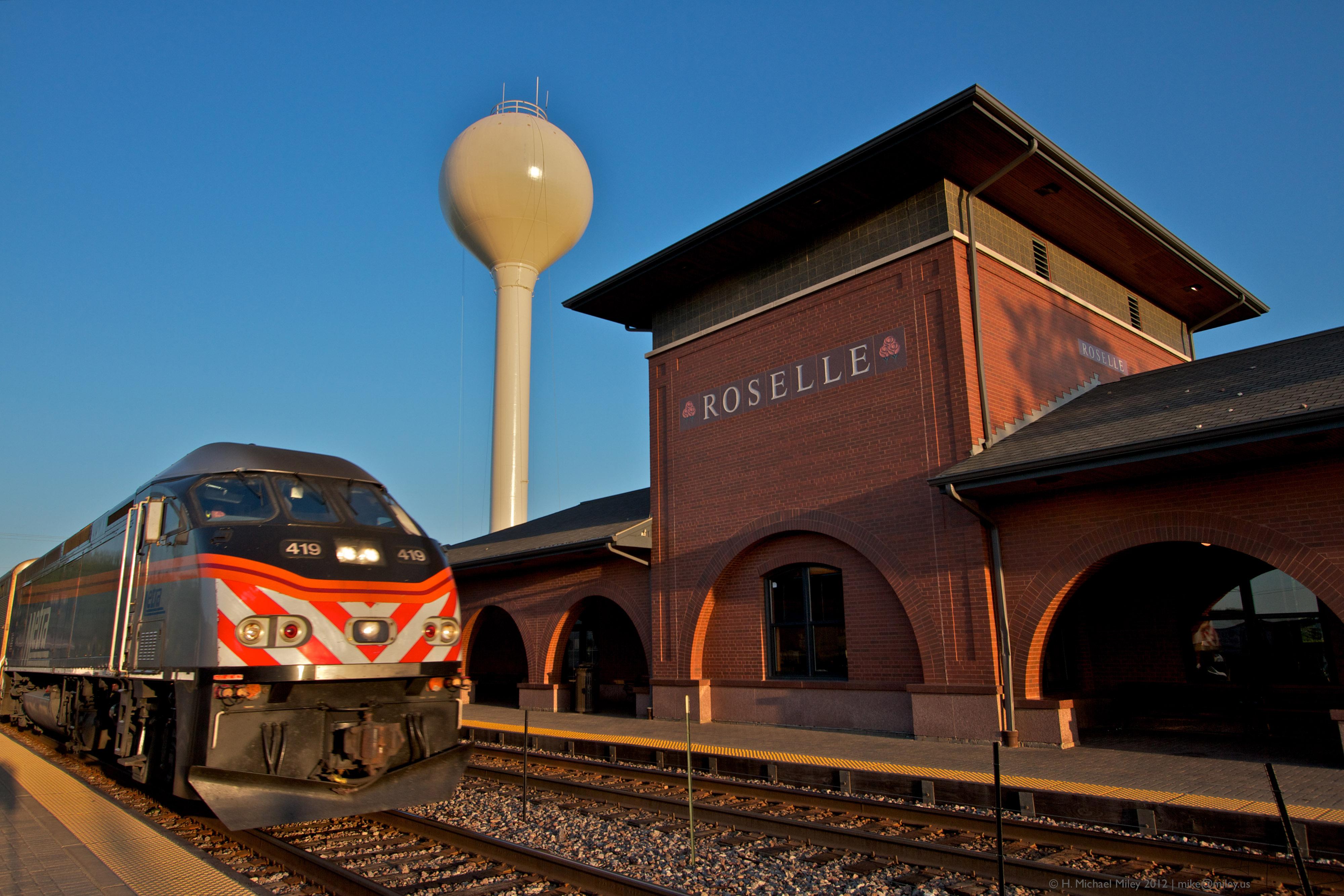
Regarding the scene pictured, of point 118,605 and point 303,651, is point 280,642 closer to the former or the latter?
point 303,651

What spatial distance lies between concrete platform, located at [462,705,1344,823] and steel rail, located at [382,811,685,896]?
4292 millimetres

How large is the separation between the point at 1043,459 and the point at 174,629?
9.66m

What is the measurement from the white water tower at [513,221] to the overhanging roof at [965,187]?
16553 mm

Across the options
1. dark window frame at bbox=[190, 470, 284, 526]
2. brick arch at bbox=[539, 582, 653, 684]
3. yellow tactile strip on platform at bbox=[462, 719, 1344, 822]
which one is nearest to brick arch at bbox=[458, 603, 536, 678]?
brick arch at bbox=[539, 582, 653, 684]

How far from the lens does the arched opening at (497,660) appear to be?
25.1 metres

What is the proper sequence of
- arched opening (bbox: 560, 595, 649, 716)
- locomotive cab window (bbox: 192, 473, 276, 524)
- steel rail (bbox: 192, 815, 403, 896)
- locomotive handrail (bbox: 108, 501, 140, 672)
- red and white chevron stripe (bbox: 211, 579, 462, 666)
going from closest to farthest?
1. steel rail (bbox: 192, 815, 403, 896)
2. red and white chevron stripe (bbox: 211, 579, 462, 666)
3. locomotive cab window (bbox: 192, 473, 276, 524)
4. locomotive handrail (bbox: 108, 501, 140, 672)
5. arched opening (bbox: 560, 595, 649, 716)

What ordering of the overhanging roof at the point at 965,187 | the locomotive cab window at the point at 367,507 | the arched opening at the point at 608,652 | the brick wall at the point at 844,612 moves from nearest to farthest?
1. the locomotive cab window at the point at 367,507
2. the overhanging roof at the point at 965,187
3. the brick wall at the point at 844,612
4. the arched opening at the point at 608,652

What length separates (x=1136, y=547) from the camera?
11453 mm

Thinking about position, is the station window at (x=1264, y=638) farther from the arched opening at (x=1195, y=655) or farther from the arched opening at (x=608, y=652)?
the arched opening at (x=608, y=652)

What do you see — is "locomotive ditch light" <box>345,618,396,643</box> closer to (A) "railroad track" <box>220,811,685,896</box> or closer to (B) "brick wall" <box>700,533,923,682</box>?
(A) "railroad track" <box>220,811,685,896</box>

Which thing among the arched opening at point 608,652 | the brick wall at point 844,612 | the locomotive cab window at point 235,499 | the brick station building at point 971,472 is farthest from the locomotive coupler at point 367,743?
the arched opening at point 608,652

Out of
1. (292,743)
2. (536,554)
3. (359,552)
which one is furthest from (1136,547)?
(536,554)

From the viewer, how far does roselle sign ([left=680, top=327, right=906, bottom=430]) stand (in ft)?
46.4

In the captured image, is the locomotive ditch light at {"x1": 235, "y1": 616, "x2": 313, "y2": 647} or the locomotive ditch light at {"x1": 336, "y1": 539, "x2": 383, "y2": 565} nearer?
the locomotive ditch light at {"x1": 235, "y1": 616, "x2": 313, "y2": 647}
